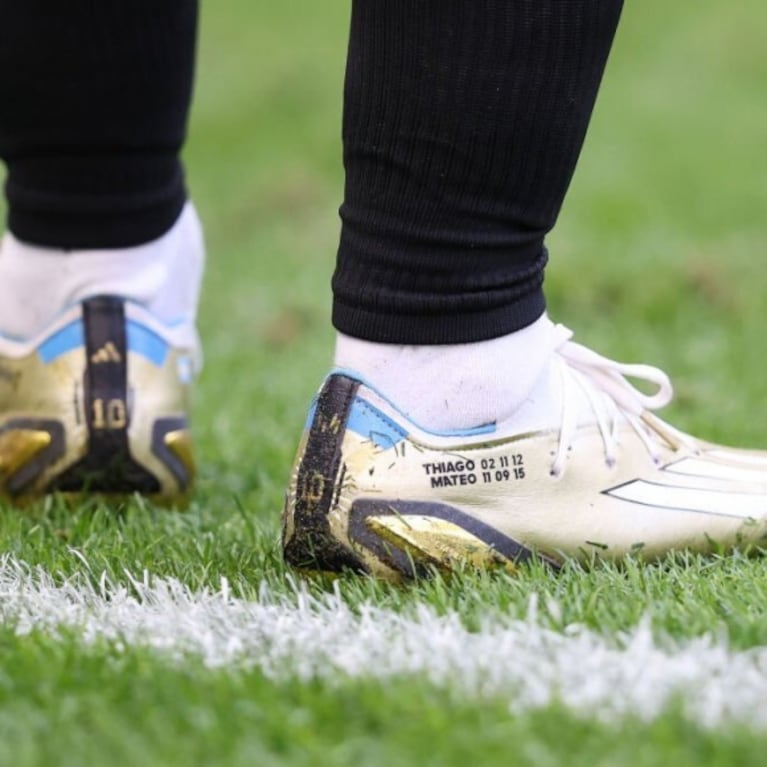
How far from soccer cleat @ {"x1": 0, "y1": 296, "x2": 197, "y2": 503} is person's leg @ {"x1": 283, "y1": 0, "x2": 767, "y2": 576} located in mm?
617

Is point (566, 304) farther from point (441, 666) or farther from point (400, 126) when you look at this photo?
point (441, 666)

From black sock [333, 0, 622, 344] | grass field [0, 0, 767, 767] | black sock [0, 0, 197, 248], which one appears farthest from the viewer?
black sock [0, 0, 197, 248]

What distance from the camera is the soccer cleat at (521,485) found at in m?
1.65

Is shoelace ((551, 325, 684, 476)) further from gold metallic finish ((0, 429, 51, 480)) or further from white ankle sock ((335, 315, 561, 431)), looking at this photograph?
gold metallic finish ((0, 429, 51, 480))

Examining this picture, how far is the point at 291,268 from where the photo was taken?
256 inches

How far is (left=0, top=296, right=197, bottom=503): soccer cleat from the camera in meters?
2.20

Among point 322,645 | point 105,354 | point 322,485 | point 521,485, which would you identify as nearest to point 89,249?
point 105,354

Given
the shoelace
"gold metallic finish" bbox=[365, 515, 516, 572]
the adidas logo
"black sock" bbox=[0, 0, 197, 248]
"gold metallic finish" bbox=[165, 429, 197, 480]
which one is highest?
"black sock" bbox=[0, 0, 197, 248]

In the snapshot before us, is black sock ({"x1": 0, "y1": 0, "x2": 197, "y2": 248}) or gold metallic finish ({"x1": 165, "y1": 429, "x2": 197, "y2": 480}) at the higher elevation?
black sock ({"x1": 0, "y1": 0, "x2": 197, "y2": 248})

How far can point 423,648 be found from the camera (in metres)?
1.34

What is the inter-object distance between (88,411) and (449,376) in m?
0.77

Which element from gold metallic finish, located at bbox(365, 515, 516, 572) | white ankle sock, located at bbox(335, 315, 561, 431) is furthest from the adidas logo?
gold metallic finish, located at bbox(365, 515, 516, 572)

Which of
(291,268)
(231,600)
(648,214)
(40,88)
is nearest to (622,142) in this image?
(648,214)

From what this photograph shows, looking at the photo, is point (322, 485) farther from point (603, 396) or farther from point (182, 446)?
point (182, 446)
